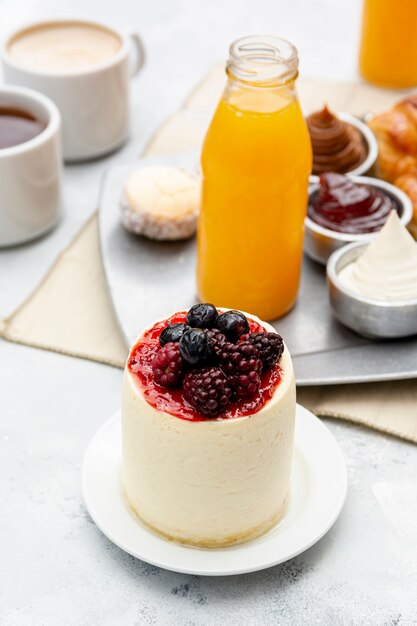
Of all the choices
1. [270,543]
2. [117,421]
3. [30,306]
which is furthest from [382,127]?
[270,543]

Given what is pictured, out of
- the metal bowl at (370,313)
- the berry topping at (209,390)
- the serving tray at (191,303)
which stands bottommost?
the serving tray at (191,303)

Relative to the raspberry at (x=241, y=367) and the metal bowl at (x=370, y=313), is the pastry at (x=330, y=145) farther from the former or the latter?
the raspberry at (x=241, y=367)

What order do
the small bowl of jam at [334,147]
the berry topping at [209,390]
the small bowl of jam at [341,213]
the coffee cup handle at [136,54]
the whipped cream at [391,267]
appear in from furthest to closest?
the coffee cup handle at [136,54], the small bowl of jam at [334,147], the small bowl of jam at [341,213], the whipped cream at [391,267], the berry topping at [209,390]

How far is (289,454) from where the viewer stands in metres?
1.29

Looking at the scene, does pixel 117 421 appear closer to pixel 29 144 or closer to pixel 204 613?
pixel 204 613

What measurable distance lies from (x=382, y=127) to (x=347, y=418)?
2.67 feet

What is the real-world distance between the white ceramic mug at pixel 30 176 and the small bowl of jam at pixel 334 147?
54 cm

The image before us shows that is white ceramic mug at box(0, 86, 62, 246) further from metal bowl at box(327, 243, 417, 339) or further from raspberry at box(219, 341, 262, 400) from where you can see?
raspberry at box(219, 341, 262, 400)

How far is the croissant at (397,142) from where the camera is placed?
6.59 feet

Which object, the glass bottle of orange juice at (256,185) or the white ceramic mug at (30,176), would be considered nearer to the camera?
the glass bottle of orange juice at (256,185)

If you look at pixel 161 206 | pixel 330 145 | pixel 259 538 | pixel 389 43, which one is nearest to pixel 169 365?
pixel 259 538

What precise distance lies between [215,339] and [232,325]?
0.13ft

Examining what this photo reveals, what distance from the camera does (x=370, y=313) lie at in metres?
1.59

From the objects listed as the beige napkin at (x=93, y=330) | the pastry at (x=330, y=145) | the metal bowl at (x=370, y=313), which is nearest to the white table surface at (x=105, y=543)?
the beige napkin at (x=93, y=330)
